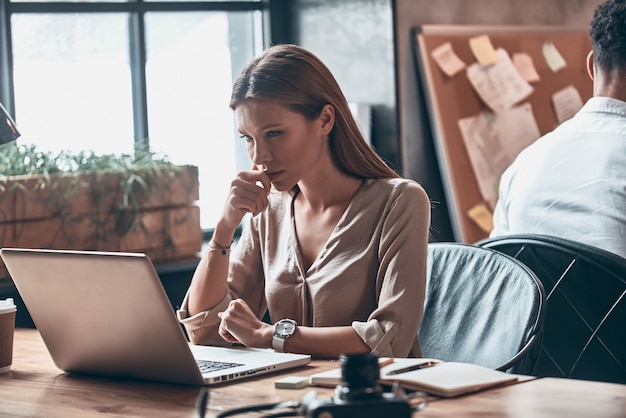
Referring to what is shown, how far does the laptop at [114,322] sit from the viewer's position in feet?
5.10

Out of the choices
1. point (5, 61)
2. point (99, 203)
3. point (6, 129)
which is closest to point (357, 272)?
point (6, 129)

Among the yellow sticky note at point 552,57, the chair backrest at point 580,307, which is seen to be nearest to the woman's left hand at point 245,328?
the chair backrest at point 580,307

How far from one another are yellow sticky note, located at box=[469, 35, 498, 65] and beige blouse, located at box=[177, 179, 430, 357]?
6.28 ft

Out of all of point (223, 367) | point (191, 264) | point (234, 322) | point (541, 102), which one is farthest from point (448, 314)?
point (541, 102)

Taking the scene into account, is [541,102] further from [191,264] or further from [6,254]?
[6,254]

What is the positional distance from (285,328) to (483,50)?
2.36 meters

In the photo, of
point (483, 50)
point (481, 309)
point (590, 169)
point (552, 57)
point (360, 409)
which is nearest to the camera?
point (360, 409)

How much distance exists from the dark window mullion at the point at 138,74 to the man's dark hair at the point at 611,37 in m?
1.74

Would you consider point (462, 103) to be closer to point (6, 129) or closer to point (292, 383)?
point (6, 129)

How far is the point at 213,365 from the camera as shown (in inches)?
66.7

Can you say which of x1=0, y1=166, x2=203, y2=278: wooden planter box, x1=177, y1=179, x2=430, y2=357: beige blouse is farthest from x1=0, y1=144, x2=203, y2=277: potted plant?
x1=177, y1=179, x2=430, y2=357: beige blouse

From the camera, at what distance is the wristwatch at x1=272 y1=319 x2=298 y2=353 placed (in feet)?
6.19

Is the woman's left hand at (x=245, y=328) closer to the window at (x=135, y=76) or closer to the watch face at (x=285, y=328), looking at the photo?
the watch face at (x=285, y=328)

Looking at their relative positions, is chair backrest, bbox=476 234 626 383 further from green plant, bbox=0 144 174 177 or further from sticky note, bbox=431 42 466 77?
sticky note, bbox=431 42 466 77
